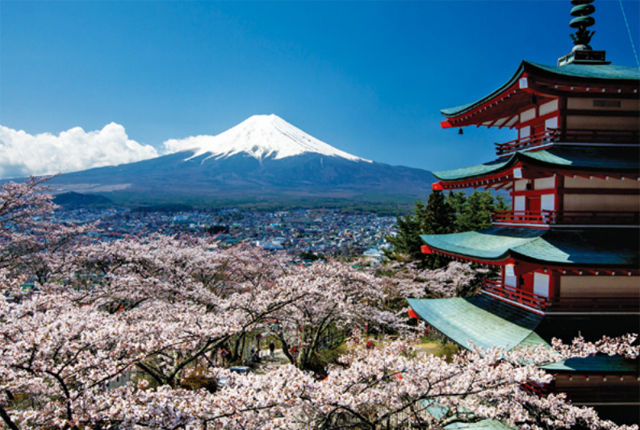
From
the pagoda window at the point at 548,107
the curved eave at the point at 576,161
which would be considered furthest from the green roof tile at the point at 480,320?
the pagoda window at the point at 548,107

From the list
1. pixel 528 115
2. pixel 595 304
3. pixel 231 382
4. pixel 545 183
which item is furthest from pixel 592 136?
pixel 231 382

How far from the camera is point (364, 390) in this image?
14.2 ft

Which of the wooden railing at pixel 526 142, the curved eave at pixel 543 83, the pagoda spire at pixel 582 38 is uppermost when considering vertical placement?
the pagoda spire at pixel 582 38

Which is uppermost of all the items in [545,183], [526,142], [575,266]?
[526,142]

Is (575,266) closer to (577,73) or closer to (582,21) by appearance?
(577,73)

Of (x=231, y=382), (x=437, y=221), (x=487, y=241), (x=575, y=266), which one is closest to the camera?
(x=231, y=382)

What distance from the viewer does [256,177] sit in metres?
121

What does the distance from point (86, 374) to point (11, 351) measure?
844 mm

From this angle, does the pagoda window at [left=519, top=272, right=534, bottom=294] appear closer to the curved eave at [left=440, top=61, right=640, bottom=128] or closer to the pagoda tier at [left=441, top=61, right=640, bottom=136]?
the pagoda tier at [left=441, top=61, right=640, bottom=136]

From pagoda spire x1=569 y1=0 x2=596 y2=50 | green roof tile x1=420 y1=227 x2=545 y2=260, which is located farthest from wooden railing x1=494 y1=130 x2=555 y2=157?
pagoda spire x1=569 y1=0 x2=596 y2=50

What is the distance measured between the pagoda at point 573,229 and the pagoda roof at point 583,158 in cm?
2

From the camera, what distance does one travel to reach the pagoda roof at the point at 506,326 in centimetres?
526

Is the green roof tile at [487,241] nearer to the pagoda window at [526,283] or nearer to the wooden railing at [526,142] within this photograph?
the pagoda window at [526,283]

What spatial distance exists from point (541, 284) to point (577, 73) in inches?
158
